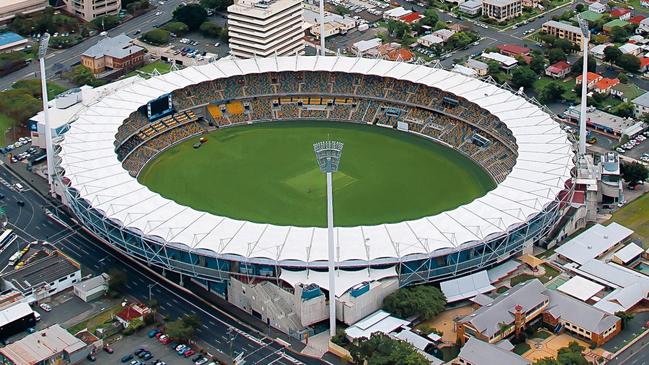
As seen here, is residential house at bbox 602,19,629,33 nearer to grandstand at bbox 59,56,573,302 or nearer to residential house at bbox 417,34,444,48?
residential house at bbox 417,34,444,48

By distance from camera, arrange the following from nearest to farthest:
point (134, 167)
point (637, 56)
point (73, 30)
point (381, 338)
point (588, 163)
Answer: point (381, 338), point (588, 163), point (134, 167), point (637, 56), point (73, 30)

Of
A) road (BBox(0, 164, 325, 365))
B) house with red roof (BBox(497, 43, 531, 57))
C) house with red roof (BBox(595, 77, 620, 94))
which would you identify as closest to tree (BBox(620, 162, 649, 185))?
house with red roof (BBox(595, 77, 620, 94))

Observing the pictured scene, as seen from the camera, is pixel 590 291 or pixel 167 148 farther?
pixel 167 148

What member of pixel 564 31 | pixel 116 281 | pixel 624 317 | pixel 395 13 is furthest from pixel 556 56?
pixel 116 281

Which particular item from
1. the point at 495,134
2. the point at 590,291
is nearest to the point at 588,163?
the point at 495,134

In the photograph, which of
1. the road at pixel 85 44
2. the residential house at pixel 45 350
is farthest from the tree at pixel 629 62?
the residential house at pixel 45 350

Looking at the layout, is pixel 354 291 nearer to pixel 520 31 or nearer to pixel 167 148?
pixel 167 148
